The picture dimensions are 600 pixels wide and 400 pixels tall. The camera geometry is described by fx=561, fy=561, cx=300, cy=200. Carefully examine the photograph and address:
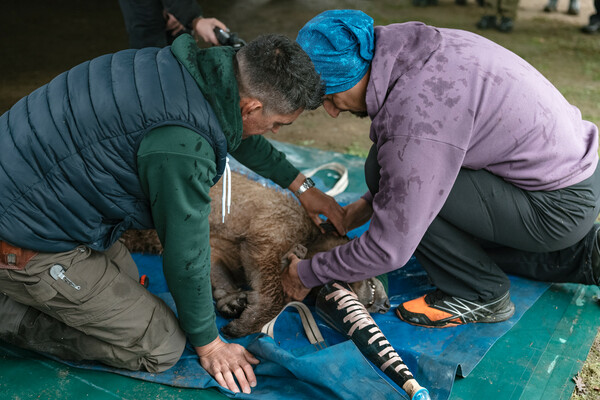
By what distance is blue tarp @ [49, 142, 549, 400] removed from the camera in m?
2.48

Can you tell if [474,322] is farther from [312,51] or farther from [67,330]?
[67,330]

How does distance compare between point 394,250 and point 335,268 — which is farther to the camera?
point 335,268

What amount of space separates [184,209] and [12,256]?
805 mm

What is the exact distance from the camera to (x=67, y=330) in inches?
106

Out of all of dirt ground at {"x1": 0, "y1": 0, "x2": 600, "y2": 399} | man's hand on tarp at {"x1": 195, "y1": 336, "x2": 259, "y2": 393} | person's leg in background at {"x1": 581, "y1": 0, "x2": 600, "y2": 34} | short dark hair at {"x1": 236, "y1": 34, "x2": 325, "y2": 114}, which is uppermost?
short dark hair at {"x1": 236, "y1": 34, "x2": 325, "y2": 114}

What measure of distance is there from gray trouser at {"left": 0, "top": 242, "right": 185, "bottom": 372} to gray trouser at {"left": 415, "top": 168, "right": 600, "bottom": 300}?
1.43 meters

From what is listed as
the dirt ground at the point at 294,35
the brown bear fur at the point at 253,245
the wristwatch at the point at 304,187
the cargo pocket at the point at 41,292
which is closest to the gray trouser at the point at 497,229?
the brown bear fur at the point at 253,245

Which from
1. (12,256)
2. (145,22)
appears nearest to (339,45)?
(12,256)

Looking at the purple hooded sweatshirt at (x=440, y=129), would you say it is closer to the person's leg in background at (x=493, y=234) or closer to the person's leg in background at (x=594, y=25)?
the person's leg in background at (x=493, y=234)

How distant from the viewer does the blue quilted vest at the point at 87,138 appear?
2.14 meters

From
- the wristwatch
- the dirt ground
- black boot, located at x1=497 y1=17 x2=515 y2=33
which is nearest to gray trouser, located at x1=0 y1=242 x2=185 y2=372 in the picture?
the wristwatch

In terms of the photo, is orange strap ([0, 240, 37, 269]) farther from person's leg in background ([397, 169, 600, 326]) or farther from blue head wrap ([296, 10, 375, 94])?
person's leg in background ([397, 169, 600, 326])

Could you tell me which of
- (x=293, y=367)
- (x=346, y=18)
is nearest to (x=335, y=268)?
(x=293, y=367)

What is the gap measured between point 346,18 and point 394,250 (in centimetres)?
104
